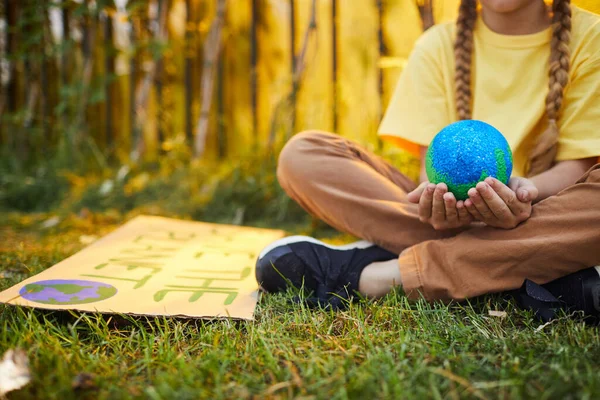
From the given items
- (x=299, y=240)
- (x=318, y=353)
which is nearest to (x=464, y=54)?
(x=299, y=240)

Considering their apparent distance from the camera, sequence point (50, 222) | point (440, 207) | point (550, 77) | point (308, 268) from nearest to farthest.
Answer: point (440, 207) → point (308, 268) → point (550, 77) → point (50, 222)

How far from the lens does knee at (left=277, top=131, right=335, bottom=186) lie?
1.79 metres

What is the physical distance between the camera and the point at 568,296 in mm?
1389

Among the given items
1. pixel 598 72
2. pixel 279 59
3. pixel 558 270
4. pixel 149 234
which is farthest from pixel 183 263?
pixel 279 59

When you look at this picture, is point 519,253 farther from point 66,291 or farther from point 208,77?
point 208,77

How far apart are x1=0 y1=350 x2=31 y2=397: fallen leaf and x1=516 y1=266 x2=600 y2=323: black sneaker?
1.21 meters

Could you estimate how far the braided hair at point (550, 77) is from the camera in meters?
1.65

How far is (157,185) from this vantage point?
3.19m

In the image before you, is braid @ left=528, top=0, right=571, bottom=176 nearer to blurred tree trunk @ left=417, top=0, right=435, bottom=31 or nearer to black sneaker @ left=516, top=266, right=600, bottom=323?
black sneaker @ left=516, top=266, right=600, bottom=323

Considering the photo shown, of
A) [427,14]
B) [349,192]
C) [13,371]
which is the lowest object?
[13,371]

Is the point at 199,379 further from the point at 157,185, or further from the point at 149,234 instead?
the point at 157,185

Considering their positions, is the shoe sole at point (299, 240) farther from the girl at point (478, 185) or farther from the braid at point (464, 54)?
the braid at point (464, 54)

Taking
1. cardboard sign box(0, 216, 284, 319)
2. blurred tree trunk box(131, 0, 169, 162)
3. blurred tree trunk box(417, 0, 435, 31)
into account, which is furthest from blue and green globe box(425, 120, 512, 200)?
blurred tree trunk box(131, 0, 169, 162)

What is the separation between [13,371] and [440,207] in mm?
1109
